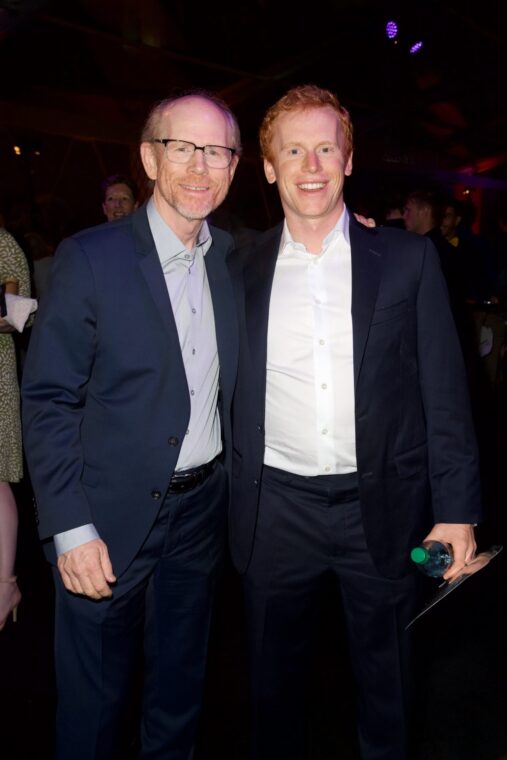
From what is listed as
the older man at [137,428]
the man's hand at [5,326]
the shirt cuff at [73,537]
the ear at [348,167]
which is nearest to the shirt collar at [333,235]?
the ear at [348,167]

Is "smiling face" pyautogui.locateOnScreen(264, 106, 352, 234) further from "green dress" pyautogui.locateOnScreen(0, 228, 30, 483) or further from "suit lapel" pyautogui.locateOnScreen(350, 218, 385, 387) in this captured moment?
"green dress" pyautogui.locateOnScreen(0, 228, 30, 483)

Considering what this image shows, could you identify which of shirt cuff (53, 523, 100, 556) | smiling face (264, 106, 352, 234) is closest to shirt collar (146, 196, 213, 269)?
smiling face (264, 106, 352, 234)

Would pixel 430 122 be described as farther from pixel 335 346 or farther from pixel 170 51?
pixel 335 346

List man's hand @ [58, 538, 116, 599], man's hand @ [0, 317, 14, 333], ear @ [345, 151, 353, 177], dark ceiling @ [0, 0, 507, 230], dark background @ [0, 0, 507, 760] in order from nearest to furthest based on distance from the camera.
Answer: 1. man's hand @ [58, 538, 116, 599]
2. ear @ [345, 151, 353, 177]
3. dark background @ [0, 0, 507, 760]
4. man's hand @ [0, 317, 14, 333]
5. dark ceiling @ [0, 0, 507, 230]

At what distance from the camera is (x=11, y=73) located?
35.0ft

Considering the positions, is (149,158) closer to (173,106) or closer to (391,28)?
(173,106)

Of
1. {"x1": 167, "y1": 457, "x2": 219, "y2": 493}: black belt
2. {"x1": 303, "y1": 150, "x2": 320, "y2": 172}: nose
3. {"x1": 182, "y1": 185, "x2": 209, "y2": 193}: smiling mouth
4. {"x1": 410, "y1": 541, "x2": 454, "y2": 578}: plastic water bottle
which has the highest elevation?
A: {"x1": 303, "y1": 150, "x2": 320, "y2": 172}: nose

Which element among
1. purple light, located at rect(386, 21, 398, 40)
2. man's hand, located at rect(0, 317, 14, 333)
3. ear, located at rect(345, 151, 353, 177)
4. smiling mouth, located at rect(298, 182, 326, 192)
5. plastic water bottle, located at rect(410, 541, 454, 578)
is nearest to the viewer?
Result: plastic water bottle, located at rect(410, 541, 454, 578)

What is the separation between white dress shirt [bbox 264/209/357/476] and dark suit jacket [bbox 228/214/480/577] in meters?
0.05

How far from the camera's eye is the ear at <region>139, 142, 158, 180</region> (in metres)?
1.72

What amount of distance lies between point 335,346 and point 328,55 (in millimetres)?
14476

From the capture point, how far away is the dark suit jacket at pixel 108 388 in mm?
1440

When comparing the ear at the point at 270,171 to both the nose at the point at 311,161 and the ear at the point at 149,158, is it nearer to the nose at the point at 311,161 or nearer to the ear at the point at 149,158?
the nose at the point at 311,161

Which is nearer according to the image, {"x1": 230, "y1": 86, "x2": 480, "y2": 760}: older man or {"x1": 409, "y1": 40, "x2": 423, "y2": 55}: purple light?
{"x1": 230, "y1": 86, "x2": 480, "y2": 760}: older man
